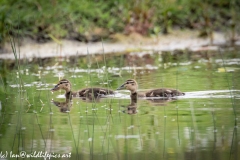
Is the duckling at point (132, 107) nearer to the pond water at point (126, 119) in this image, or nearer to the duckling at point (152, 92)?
the pond water at point (126, 119)

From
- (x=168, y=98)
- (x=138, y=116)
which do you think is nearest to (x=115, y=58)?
(x=168, y=98)

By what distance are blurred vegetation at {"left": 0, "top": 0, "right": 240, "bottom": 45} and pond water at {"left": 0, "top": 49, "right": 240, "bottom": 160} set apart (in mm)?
3456

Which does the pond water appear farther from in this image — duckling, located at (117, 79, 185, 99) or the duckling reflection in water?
duckling, located at (117, 79, 185, 99)

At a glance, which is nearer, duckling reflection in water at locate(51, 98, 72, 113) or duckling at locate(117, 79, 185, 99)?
duckling reflection in water at locate(51, 98, 72, 113)

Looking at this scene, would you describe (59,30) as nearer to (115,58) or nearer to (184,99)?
(115,58)

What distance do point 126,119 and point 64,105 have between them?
1375 mm

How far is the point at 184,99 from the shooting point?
823 centimetres

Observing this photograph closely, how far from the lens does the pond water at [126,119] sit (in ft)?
18.7

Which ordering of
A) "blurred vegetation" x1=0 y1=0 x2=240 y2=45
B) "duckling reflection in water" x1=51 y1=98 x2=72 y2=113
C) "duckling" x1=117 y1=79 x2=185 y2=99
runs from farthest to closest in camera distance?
"blurred vegetation" x1=0 y1=0 x2=240 y2=45 < "duckling" x1=117 y1=79 x2=185 y2=99 < "duckling reflection in water" x1=51 y1=98 x2=72 y2=113

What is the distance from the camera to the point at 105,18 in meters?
15.3

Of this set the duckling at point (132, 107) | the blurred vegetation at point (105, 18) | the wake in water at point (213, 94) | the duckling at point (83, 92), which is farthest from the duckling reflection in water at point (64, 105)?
the blurred vegetation at point (105, 18)

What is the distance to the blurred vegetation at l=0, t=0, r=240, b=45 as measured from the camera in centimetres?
1453

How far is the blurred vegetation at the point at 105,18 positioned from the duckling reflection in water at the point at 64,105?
5.31 meters

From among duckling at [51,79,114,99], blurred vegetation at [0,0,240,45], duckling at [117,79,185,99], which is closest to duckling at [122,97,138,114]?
duckling at [117,79,185,99]
